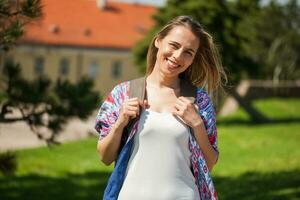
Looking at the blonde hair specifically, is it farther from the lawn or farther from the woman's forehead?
the lawn

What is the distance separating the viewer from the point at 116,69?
142 feet

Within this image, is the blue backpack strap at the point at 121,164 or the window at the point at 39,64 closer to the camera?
the blue backpack strap at the point at 121,164

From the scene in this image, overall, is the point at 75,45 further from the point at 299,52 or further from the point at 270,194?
the point at 270,194

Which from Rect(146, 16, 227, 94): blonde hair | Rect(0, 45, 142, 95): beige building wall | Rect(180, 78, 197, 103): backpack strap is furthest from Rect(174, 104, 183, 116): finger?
Rect(0, 45, 142, 95): beige building wall

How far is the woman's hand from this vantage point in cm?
256

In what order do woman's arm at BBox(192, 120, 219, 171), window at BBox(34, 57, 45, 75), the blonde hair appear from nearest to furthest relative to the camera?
1. woman's arm at BBox(192, 120, 219, 171)
2. the blonde hair
3. window at BBox(34, 57, 45, 75)

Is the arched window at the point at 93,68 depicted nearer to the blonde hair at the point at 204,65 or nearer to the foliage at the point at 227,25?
the foliage at the point at 227,25

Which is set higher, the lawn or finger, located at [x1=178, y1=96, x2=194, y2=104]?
finger, located at [x1=178, y1=96, x2=194, y2=104]

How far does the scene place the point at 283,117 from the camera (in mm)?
27781

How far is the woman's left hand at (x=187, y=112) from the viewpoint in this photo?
8.58ft

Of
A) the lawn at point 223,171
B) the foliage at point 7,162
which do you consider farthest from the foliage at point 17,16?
the lawn at point 223,171

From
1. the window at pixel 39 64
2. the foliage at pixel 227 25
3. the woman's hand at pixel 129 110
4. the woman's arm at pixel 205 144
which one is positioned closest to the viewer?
the woman's hand at pixel 129 110

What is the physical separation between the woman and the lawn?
4.84 meters

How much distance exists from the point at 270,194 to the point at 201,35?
5.28m
